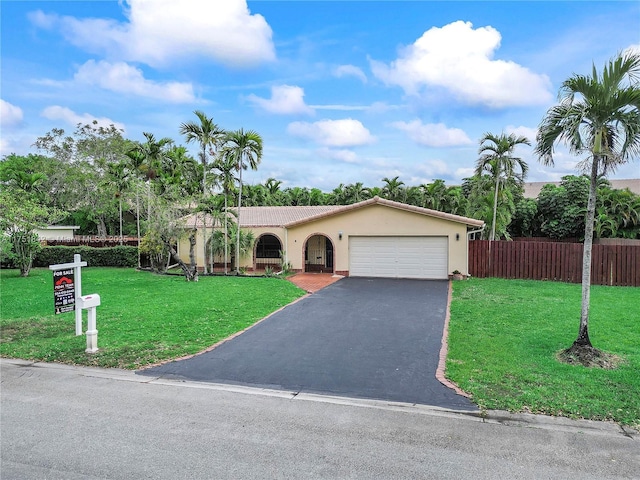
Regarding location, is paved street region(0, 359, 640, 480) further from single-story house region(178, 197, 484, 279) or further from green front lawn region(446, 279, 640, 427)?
single-story house region(178, 197, 484, 279)

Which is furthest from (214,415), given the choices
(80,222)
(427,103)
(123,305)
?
(80,222)

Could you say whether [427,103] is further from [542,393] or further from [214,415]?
[214,415]

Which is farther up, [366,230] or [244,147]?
[244,147]

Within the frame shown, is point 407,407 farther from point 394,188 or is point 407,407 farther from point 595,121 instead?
point 394,188

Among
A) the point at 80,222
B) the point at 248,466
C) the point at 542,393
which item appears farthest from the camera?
the point at 80,222

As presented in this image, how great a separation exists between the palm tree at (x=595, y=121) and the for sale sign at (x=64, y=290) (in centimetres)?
958

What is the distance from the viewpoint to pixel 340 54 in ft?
50.2

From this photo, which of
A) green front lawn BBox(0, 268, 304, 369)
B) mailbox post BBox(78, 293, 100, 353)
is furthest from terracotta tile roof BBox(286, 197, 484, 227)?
mailbox post BBox(78, 293, 100, 353)

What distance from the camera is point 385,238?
19016mm

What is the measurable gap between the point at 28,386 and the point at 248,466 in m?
4.20

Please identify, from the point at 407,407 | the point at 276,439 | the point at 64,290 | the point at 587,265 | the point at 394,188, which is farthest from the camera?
the point at 394,188

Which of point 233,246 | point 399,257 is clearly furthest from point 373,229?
point 233,246

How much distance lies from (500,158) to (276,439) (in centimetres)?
1744

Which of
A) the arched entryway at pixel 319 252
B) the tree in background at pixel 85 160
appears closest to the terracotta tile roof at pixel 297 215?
the arched entryway at pixel 319 252
